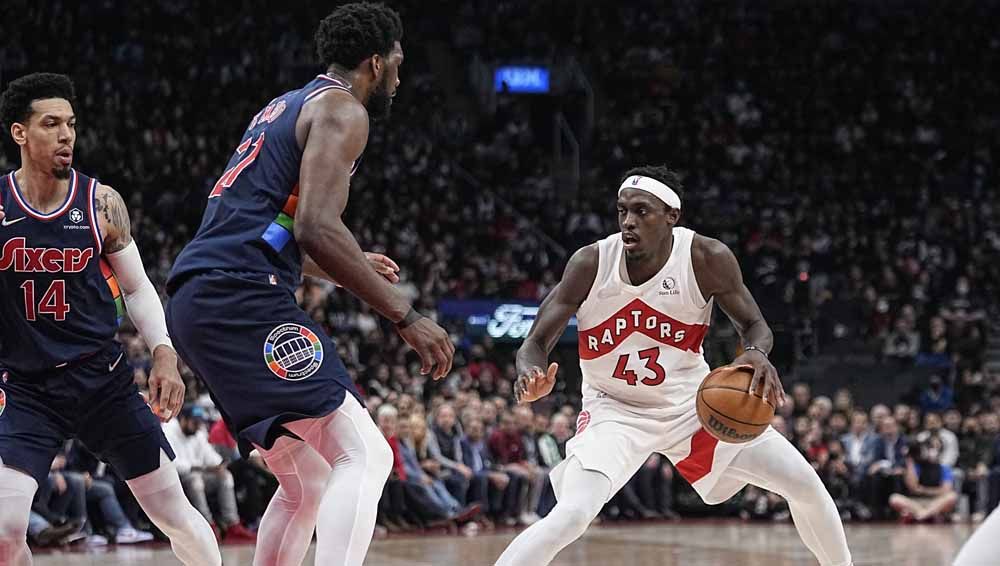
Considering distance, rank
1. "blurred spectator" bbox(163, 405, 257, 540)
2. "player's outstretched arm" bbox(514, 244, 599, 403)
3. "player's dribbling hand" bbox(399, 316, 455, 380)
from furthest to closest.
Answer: "blurred spectator" bbox(163, 405, 257, 540)
"player's outstretched arm" bbox(514, 244, 599, 403)
"player's dribbling hand" bbox(399, 316, 455, 380)

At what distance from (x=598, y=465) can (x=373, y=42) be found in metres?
1.99

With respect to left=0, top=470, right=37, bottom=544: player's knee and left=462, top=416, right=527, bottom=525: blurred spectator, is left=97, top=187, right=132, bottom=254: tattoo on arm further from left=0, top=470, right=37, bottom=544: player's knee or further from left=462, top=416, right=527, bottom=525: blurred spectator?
left=462, top=416, right=527, bottom=525: blurred spectator

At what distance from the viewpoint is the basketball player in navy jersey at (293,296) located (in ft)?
12.4

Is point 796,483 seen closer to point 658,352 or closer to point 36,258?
point 658,352

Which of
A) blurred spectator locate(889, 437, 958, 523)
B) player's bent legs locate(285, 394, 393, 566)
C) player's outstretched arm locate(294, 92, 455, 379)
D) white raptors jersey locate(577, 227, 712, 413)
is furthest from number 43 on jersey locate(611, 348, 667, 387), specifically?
blurred spectator locate(889, 437, 958, 523)

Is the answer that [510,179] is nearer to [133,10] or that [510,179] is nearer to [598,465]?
[133,10]

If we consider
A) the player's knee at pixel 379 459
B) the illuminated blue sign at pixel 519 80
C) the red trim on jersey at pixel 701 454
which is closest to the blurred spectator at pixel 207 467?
the red trim on jersey at pixel 701 454

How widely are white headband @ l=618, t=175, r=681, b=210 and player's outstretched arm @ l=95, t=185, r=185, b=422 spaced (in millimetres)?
2060

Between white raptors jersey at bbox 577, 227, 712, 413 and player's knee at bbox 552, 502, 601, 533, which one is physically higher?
white raptors jersey at bbox 577, 227, 712, 413

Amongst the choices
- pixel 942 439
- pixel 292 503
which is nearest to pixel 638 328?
pixel 292 503

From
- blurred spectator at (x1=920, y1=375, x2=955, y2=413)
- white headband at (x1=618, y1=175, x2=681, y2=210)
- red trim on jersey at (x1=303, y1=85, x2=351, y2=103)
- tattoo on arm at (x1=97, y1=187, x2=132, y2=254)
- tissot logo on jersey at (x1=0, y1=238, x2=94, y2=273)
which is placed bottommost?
blurred spectator at (x1=920, y1=375, x2=955, y2=413)

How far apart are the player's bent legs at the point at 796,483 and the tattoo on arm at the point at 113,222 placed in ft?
8.53

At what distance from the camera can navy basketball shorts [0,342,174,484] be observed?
14.7 ft

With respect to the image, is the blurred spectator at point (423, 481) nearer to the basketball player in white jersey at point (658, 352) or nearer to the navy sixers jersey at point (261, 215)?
the basketball player in white jersey at point (658, 352)
